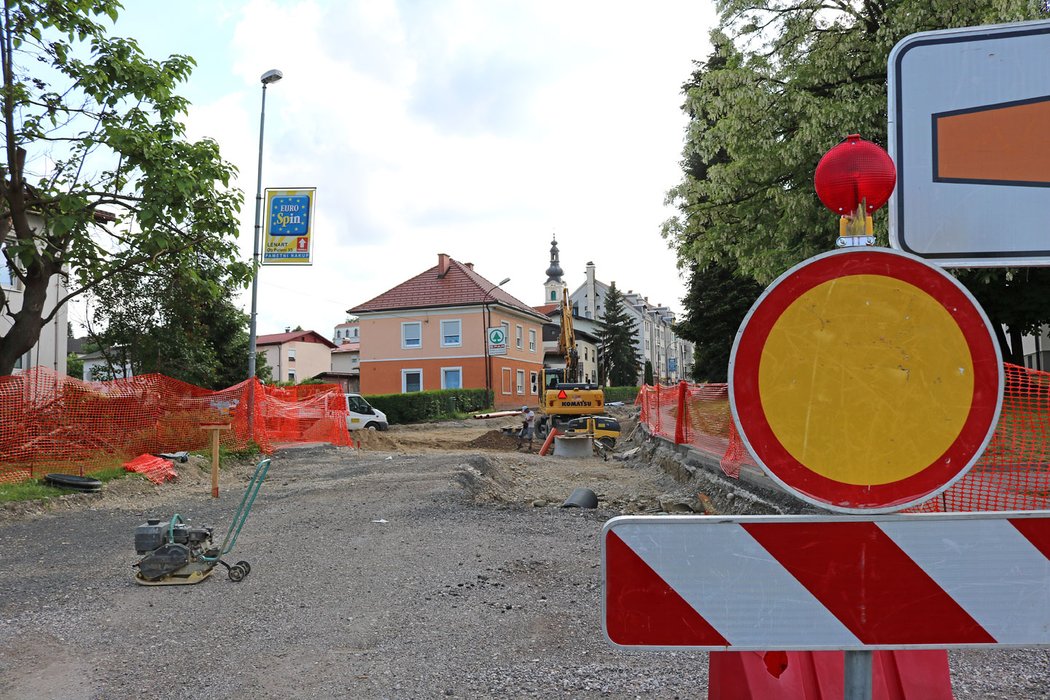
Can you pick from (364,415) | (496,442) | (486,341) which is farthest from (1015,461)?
(486,341)

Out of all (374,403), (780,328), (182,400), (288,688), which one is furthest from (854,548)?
(374,403)

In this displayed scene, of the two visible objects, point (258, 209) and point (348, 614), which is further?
point (258, 209)

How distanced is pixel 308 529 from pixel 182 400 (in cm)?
827

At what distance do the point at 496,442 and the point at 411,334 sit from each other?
24.2 meters

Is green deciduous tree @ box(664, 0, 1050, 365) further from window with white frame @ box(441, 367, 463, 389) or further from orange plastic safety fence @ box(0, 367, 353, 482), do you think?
window with white frame @ box(441, 367, 463, 389)

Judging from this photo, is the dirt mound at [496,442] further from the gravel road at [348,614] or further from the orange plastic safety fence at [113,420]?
the gravel road at [348,614]

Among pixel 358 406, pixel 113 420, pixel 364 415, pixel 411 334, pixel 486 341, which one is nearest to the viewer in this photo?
pixel 113 420

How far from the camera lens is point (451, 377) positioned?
153ft

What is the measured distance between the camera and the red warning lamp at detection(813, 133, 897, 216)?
1.84 m

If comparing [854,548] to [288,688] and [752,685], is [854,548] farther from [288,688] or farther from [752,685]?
[288,688]

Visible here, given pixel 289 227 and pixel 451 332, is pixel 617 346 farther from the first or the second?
pixel 289 227

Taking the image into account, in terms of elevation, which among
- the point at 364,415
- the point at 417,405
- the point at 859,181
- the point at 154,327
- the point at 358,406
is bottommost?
the point at 364,415

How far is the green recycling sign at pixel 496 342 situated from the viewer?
44.0 m

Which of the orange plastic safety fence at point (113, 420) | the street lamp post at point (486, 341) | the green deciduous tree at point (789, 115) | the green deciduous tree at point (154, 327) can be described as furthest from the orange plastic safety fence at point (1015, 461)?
the street lamp post at point (486, 341)
